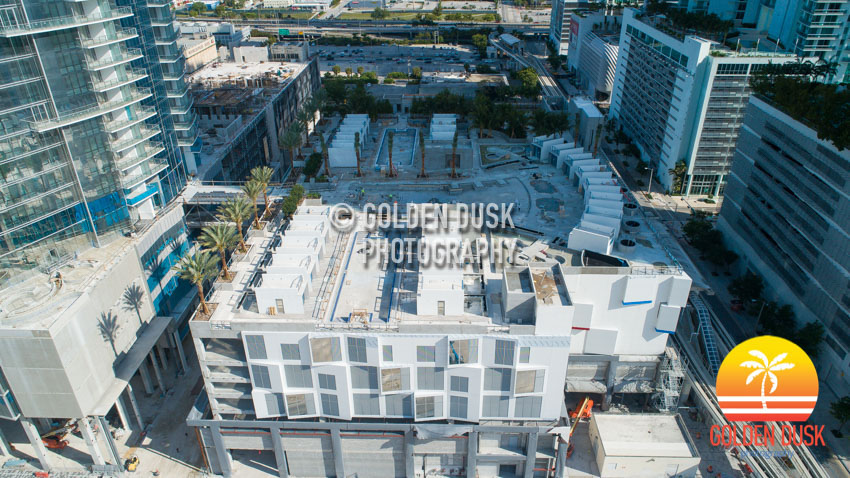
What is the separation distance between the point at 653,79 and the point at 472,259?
8744 cm

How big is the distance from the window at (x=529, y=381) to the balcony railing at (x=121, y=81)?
185 feet

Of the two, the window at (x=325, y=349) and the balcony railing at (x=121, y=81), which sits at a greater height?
the balcony railing at (x=121, y=81)

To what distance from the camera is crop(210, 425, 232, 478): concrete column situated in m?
54.2

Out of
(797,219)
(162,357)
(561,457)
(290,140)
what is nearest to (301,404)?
(561,457)

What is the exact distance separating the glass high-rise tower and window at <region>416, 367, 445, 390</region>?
43.3m

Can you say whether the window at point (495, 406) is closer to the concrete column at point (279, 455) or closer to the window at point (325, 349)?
the window at point (325, 349)

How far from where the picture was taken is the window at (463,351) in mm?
48719

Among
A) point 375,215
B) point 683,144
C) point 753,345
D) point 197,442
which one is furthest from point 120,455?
point 683,144

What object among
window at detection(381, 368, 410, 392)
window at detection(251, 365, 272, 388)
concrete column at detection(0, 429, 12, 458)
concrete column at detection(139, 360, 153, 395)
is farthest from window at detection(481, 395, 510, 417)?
concrete column at detection(0, 429, 12, 458)

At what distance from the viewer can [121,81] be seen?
219 ft

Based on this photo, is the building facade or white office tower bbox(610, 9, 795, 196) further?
white office tower bbox(610, 9, 795, 196)

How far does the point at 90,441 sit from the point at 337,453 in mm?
25087

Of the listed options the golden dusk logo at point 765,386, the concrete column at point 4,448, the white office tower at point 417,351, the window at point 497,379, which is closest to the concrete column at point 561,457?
the white office tower at point 417,351

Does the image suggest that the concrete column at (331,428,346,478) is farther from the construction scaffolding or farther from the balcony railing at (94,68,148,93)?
the balcony railing at (94,68,148,93)
